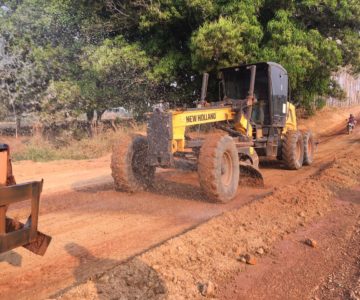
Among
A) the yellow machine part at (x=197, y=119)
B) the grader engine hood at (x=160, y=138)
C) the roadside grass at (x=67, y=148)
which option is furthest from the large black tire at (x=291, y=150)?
the roadside grass at (x=67, y=148)

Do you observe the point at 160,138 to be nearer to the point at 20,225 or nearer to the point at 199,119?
the point at 199,119

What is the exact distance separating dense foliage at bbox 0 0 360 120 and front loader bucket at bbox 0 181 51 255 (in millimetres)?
12119

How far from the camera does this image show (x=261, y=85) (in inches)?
425

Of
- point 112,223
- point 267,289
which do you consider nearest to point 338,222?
point 267,289

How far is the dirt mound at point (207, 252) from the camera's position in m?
4.10

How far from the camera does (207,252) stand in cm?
505

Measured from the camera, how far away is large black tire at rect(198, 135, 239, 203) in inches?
293

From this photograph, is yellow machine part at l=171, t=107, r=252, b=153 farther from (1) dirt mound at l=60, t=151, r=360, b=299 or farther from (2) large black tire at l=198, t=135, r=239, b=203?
(1) dirt mound at l=60, t=151, r=360, b=299

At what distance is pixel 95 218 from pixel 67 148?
9097 millimetres

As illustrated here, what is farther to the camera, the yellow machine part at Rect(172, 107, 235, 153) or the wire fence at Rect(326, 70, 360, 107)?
the wire fence at Rect(326, 70, 360, 107)

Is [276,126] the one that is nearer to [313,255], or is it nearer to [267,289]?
[313,255]

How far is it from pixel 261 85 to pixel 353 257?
6.41 m

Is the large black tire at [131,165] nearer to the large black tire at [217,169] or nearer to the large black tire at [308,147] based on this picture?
the large black tire at [217,169]

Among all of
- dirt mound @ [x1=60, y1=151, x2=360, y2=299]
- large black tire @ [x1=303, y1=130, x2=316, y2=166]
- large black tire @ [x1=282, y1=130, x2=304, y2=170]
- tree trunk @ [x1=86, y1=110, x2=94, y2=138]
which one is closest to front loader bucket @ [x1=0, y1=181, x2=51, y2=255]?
dirt mound @ [x1=60, y1=151, x2=360, y2=299]
